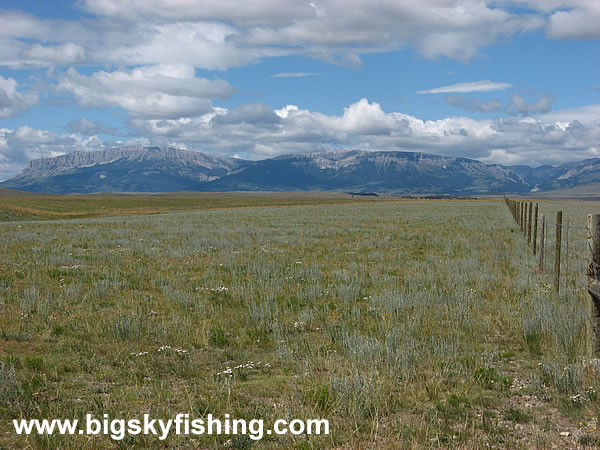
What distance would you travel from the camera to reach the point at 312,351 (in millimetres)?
8367

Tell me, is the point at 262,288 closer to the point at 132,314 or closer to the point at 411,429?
the point at 132,314

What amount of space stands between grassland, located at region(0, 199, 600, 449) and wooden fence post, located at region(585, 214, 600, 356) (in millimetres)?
411

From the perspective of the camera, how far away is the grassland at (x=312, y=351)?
230 inches

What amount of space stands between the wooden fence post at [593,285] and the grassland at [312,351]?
41 cm

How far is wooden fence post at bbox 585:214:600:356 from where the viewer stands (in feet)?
24.9

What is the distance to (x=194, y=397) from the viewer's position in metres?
6.53

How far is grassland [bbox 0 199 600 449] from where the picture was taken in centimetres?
583

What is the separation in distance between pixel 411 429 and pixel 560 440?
5.10 ft

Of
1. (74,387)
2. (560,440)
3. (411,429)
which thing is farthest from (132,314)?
(560,440)

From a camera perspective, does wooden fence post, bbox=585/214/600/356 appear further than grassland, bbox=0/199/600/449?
Yes

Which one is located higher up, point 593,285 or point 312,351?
point 593,285

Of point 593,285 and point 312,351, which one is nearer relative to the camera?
point 593,285

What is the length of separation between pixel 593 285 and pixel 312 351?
4479 millimetres

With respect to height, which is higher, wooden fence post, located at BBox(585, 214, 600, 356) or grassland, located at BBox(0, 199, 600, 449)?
wooden fence post, located at BBox(585, 214, 600, 356)
